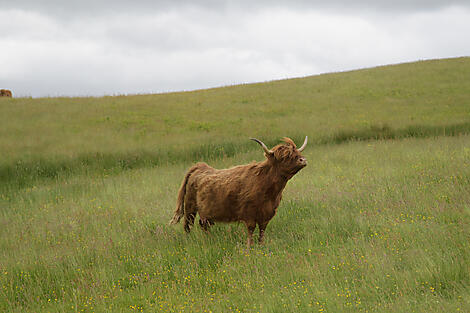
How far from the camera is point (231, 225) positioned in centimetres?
772

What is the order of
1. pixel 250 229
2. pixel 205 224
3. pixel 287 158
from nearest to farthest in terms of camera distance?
pixel 287 158
pixel 250 229
pixel 205 224

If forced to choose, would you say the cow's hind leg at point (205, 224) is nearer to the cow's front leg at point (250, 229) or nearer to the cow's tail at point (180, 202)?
the cow's tail at point (180, 202)

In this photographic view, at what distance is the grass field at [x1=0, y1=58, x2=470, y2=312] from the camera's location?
495cm

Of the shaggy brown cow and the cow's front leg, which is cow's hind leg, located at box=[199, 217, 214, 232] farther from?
the cow's front leg

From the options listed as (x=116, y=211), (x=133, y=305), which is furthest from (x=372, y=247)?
(x=116, y=211)

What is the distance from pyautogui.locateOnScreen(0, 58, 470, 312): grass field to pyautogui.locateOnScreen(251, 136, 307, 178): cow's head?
4.84ft

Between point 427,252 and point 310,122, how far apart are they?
15.2 metres

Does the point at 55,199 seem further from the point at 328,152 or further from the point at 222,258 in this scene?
the point at 328,152

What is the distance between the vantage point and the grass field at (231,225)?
4949 millimetres

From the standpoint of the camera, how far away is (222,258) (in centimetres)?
635

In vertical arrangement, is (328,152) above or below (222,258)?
above

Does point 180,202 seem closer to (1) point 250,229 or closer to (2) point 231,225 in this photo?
(2) point 231,225

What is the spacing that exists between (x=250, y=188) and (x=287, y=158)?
90 cm

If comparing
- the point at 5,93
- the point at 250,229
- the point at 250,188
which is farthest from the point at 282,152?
the point at 5,93
